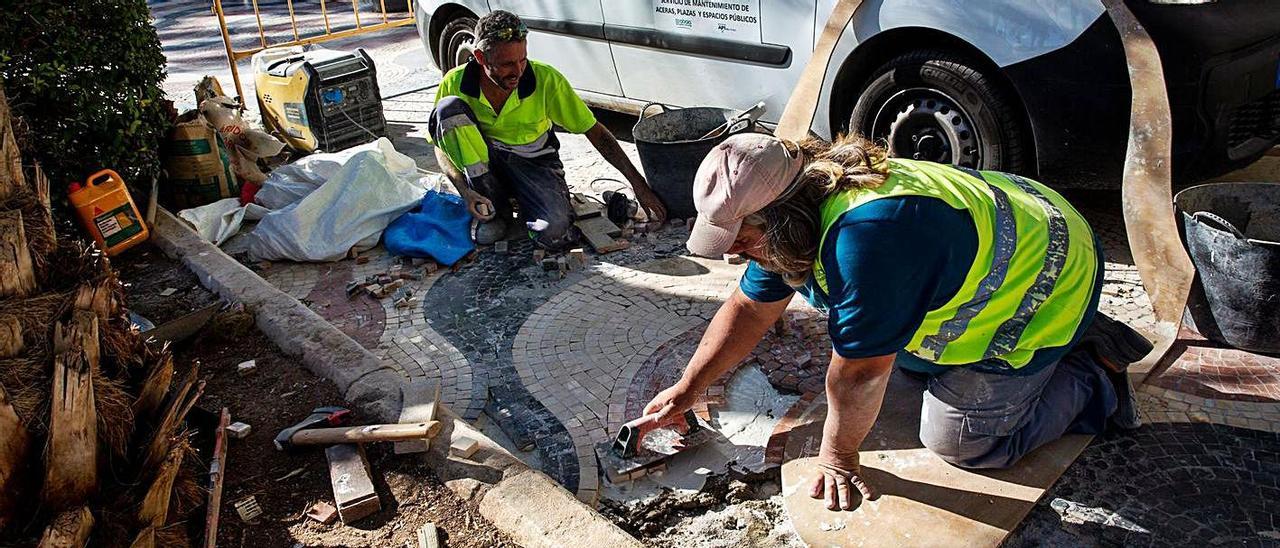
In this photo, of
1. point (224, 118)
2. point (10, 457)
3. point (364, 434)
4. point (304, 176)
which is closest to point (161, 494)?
point (10, 457)

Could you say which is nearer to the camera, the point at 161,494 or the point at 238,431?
the point at 161,494

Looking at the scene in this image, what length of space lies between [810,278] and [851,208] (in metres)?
0.33

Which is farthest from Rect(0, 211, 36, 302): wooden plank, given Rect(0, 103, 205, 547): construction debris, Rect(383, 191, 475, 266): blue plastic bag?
Rect(383, 191, 475, 266): blue plastic bag

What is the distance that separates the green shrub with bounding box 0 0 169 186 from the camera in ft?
15.4

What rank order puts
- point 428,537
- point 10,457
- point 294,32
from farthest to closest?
point 294,32 → point 428,537 → point 10,457

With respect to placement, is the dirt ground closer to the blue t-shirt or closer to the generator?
the blue t-shirt

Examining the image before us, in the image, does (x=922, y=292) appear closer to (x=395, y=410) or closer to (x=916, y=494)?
(x=916, y=494)

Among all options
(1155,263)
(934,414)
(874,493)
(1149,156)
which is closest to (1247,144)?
(1149,156)

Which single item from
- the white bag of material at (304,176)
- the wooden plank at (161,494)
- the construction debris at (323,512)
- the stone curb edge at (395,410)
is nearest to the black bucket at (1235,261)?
the stone curb edge at (395,410)

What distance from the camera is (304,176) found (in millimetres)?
5938

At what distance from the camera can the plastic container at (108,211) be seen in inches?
192

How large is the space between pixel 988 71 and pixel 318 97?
187 inches

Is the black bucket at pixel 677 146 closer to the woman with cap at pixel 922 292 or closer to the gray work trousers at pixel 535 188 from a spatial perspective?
the gray work trousers at pixel 535 188

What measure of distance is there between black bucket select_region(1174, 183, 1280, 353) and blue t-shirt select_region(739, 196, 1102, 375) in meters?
1.54
